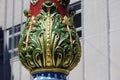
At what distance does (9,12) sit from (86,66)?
7.45 m

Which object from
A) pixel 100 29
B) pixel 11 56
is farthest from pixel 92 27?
pixel 11 56

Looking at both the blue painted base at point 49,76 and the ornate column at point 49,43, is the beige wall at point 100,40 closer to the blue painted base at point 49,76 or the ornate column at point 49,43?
the ornate column at point 49,43

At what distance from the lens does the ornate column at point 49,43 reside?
742 centimetres

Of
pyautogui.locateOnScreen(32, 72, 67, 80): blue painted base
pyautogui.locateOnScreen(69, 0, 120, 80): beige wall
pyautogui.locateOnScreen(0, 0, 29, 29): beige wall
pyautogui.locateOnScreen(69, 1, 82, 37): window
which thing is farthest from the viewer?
pyautogui.locateOnScreen(0, 0, 29, 29): beige wall

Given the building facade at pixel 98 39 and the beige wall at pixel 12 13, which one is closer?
the building facade at pixel 98 39

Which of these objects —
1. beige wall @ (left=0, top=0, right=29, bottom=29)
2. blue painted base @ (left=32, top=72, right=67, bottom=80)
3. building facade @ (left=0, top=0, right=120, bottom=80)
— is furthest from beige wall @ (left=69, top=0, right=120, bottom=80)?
blue painted base @ (left=32, top=72, right=67, bottom=80)

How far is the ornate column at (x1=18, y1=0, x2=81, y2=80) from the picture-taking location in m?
7.42

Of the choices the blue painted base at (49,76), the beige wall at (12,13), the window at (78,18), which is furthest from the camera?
the beige wall at (12,13)

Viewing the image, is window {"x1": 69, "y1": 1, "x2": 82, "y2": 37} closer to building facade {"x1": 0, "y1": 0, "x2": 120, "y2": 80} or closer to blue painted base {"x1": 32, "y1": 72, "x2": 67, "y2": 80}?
building facade {"x1": 0, "y1": 0, "x2": 120, "y2": 80}

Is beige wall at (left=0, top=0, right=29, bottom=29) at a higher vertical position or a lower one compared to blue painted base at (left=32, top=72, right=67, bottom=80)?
higher

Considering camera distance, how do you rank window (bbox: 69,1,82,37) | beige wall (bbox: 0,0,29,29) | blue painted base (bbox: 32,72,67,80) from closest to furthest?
blue painted base (bbox: 32,72,67,80)
window (bbox: 69,1,82,37)
beige wall (bbox: 0,0,29,29)

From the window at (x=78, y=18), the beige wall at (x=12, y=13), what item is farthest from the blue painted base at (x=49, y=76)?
the beige wall at (x=12, y=13)

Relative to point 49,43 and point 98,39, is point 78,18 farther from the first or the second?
point 49,43

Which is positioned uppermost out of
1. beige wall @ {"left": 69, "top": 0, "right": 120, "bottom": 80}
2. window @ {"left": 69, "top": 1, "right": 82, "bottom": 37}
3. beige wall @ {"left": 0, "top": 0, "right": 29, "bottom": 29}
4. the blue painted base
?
beige wall @ {"left": 0, "top": 0, "right": 29, "bottom": 29}
